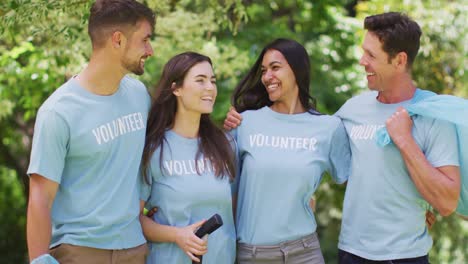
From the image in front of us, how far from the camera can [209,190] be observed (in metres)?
3.49

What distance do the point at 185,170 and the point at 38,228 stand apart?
31.3 inches

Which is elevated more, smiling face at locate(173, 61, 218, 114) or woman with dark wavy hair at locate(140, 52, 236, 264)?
smiling face at locate(173, 61, 218, 114)

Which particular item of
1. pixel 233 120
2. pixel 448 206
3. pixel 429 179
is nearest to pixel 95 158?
pixel 233 120

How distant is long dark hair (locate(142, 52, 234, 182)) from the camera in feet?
11.8

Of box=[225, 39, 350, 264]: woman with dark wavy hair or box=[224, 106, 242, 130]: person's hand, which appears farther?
box=[224, 106, 242, 130]: person's hand

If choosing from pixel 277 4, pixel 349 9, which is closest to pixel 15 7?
pixel 277 4

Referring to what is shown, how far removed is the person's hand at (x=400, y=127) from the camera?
3480mm

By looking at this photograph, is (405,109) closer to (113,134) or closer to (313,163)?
(313,163)

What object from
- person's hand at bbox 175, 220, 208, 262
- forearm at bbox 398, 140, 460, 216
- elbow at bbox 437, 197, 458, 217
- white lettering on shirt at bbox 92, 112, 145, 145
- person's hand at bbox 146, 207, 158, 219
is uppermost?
white lettering on shirt at bbox 92, 112, 145, 145

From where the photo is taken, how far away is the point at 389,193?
358 cm

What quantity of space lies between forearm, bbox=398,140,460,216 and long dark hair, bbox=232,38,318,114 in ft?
2.29

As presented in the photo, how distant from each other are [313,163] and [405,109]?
1.82 ft

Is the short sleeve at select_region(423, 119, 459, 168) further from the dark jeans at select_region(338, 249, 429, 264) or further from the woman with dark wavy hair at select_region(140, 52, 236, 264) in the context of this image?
the woman with dark wavy hair at select_region(140, 52, 236, 264)

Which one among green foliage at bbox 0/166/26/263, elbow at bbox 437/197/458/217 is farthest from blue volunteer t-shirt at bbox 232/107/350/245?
green foliage at bbox 0/166/26/263
